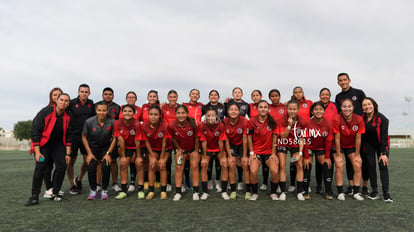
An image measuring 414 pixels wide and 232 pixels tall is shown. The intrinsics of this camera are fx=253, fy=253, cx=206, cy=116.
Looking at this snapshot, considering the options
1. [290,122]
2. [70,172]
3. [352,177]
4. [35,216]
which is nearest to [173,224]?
[35,216]

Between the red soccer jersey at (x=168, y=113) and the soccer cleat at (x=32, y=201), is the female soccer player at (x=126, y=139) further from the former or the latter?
the soccer cleat at (x=32, y=201)

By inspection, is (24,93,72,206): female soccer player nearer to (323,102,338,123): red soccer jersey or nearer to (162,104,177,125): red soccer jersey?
(162,104,177,125): red soccer jersey

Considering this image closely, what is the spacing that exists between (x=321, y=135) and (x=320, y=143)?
170 millimetres

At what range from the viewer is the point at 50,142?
4.52 m

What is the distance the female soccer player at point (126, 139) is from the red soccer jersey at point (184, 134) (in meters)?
0.68

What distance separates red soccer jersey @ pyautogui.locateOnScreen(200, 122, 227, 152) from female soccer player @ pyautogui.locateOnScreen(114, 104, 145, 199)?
4.15 feet

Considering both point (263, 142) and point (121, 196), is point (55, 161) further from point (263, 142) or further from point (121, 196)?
point (263, 142)

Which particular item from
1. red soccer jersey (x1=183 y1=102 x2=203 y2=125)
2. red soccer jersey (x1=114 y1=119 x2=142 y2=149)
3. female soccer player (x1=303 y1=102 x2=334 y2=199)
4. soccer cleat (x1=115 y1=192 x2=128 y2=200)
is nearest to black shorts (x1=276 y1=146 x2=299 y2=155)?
female soccer player (x1=303 y1=102 x2=334 y2=199)

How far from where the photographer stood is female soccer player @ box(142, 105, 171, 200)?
187 inches

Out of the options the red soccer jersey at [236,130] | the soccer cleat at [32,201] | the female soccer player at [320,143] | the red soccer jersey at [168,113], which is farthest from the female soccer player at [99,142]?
the female soccer player at [320,143]

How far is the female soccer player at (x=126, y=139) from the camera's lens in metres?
4.85

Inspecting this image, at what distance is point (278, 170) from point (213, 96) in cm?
230

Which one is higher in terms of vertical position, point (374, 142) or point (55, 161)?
point (374, 142)

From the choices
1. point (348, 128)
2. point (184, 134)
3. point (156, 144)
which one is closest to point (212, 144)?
point (184, 134)
